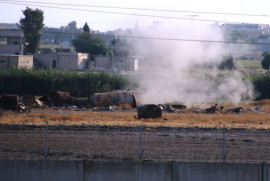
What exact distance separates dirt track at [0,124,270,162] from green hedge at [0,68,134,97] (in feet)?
92.0

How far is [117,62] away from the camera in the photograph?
232 ft

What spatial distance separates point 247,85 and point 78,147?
117 ft

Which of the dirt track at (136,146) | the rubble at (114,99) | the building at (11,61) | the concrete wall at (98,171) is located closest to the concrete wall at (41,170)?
the concrete wall at (98,171)

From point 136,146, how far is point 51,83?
32986 mm

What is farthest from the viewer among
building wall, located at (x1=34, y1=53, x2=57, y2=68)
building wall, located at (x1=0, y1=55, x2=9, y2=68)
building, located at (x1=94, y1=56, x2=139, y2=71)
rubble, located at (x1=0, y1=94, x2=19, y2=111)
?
building wall, located at (x1=34, y1=53, x2=57, y2=68)

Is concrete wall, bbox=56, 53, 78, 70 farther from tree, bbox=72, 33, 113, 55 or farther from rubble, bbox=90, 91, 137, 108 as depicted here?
rubble, bbox=90, 91, 137, 108

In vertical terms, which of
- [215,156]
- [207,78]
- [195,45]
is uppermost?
[195,45]

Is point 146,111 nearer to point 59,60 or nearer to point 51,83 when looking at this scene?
point 51,83

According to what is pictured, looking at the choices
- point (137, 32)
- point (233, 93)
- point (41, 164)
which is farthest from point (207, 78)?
point (41, 164)

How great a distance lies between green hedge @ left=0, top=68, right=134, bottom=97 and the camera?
4766 cm

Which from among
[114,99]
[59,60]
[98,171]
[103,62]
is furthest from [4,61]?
[98,171]

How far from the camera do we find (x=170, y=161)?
43.5ft

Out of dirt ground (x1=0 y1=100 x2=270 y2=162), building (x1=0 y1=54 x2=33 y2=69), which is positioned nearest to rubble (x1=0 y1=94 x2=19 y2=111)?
dirt ground (x1=0 y1=100 x2=270 y2=162)

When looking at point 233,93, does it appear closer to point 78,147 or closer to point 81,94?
point 81,94
